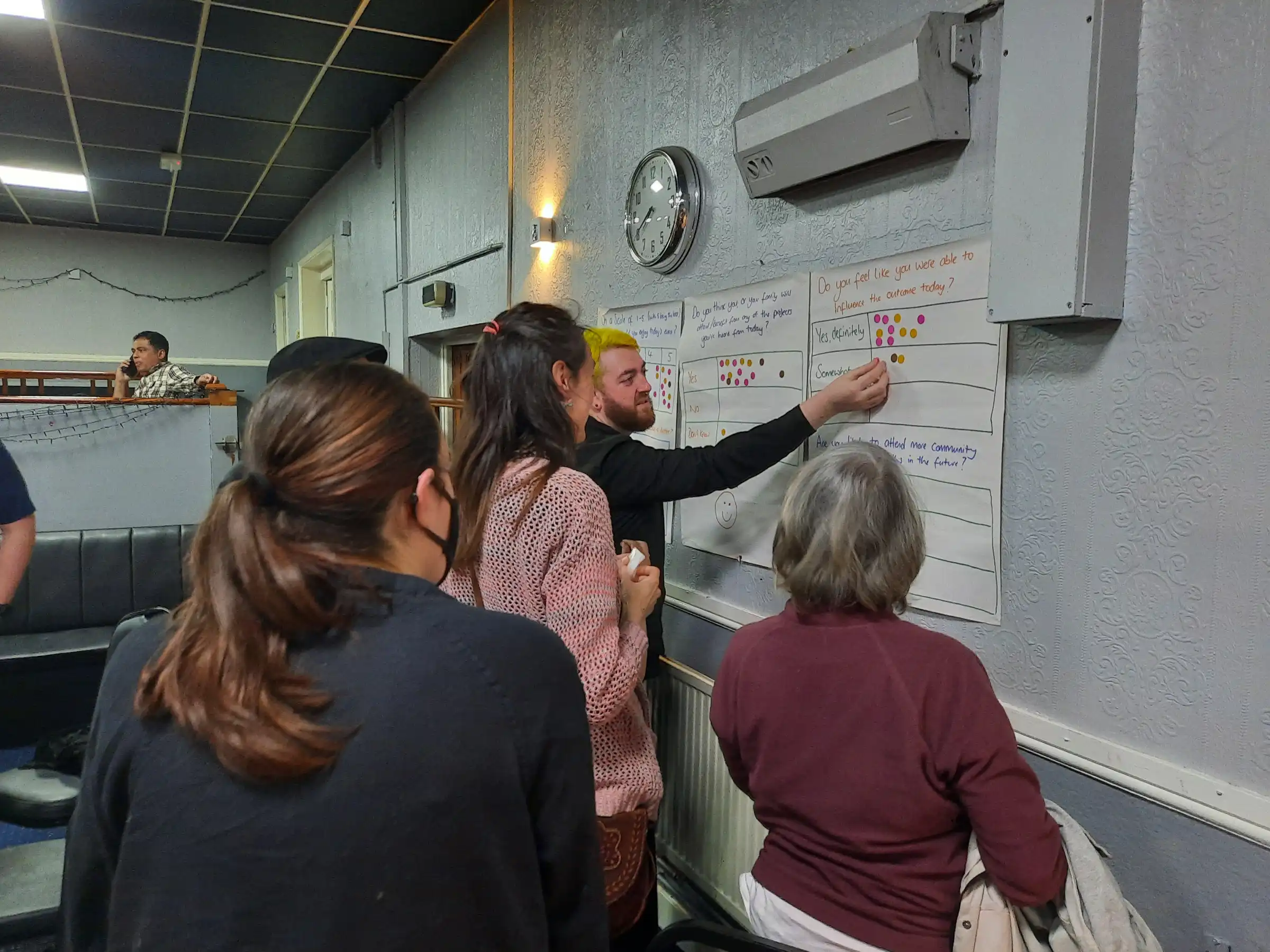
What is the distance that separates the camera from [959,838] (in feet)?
3.57

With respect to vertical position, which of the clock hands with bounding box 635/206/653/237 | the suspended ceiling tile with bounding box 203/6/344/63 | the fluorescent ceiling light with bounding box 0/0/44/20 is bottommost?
the clock hands with bounding box 635/206/653/237

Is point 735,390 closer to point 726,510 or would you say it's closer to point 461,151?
point 726,510

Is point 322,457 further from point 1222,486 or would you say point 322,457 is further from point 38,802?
point 38,802

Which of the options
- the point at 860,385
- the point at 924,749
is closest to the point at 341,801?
the point at 924,749

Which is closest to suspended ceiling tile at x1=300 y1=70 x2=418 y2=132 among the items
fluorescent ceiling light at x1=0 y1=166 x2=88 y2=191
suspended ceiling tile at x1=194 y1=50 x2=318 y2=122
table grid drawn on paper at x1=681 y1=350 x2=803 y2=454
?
suspended ceiling tile at x1=194 y1=50 x2=318 y2=122

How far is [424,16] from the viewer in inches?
140

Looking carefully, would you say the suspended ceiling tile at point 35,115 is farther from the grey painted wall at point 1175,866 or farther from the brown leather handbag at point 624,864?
the grey painted wall at point 1175,866

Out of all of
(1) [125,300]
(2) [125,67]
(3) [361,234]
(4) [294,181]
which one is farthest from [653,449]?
(1) [125,300]

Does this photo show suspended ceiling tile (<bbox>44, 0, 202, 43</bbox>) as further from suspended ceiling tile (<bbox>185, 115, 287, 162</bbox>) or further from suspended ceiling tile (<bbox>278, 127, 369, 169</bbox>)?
suspended ceiling tile (<bbox>278, 127, 369, 169</bbox>)

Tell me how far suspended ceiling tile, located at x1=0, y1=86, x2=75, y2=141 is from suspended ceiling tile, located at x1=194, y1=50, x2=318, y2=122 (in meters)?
0.77

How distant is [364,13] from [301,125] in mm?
1690

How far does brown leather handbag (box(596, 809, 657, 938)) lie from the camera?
1287 mm

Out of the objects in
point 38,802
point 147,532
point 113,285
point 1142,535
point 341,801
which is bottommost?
point 38,802

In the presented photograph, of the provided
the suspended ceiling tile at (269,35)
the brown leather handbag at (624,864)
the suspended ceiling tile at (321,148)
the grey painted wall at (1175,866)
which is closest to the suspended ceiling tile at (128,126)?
the suspended ceiling tile at (321,148)
